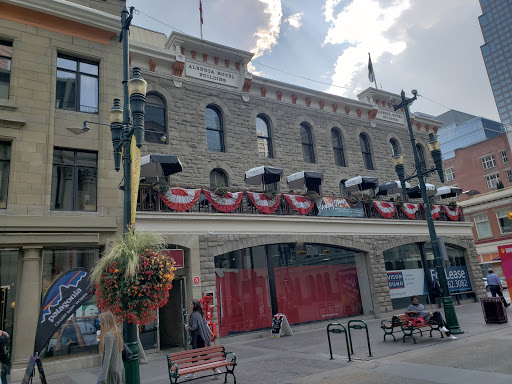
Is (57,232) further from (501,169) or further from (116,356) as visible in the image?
(501,169)

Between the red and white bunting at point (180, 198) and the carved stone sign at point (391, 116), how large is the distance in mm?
15391

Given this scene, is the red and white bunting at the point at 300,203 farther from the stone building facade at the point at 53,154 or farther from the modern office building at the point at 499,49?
the modern office building at the point at 499,49

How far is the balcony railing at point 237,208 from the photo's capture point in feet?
46.3

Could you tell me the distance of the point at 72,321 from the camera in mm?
11953

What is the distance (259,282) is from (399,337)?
19.9ft

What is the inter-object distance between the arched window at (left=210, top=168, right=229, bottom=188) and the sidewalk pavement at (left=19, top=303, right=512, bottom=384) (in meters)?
7.31

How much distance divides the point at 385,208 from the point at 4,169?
17189 millimetres

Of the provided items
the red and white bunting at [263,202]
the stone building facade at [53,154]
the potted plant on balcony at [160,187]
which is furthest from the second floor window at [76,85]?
the red and white bunting at [263,202]

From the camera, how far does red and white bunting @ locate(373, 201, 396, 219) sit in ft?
66.0

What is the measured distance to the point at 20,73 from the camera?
13.0 meters

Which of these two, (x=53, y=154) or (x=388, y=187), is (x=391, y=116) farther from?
(x=53, y=154)

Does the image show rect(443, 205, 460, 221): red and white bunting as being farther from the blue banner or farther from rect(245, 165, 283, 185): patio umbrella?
rect(245, 165, 283, 185): patio umbrella

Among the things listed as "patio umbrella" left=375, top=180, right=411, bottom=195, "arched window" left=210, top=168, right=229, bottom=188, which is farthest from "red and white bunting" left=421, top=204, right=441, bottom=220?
"arched window" left=210, top=168, right=229, bottom=188

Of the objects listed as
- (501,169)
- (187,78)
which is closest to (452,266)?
(187,78)
